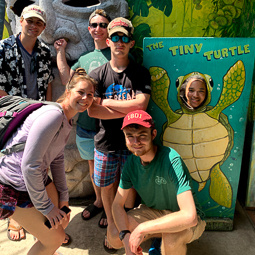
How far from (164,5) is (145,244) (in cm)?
258

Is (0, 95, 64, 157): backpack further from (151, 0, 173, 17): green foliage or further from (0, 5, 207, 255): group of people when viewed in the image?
(151, 0, 173, 17): green foliage

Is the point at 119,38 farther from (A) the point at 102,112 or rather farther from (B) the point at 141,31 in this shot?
(B) the point at 141,31

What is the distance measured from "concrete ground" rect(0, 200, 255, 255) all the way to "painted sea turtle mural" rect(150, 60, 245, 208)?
0.33 metres

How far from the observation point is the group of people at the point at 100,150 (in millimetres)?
1871

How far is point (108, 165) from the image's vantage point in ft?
8.59

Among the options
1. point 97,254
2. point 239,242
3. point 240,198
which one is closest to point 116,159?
point 97,254

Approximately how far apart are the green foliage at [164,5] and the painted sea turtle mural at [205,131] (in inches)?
34.5

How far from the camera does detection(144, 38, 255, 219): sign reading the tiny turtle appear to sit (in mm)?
2504

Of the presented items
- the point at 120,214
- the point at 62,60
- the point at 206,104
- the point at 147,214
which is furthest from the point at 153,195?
the point at 62,60

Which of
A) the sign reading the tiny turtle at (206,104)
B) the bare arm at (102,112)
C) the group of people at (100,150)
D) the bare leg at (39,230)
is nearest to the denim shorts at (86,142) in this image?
the group of people at (100,150)

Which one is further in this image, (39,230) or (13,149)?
(39,230)

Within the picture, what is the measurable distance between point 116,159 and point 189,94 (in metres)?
0.94

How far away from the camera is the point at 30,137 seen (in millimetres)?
1750

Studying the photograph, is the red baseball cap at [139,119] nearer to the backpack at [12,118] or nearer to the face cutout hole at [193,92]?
the backpack at [12,118]
